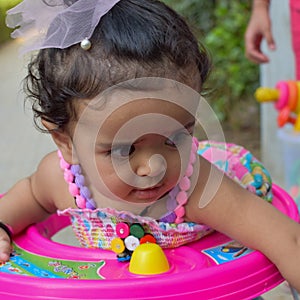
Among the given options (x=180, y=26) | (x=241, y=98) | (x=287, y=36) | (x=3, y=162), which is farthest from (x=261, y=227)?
(x=241, y=98)

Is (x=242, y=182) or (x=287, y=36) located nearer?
(x=242, y=182)

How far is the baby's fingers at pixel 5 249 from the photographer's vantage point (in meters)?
1.40

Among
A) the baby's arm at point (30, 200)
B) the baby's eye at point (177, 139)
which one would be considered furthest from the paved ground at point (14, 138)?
the baby's eye at point (177, 139)

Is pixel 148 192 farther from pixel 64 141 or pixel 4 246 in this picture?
pixel 4 246

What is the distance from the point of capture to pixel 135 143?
1.26 meters

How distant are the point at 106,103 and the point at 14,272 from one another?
36cm

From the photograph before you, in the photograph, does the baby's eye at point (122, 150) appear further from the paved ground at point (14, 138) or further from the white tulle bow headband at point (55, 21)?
the paved ground at point (14, 138)

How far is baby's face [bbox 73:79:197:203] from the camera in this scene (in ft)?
4.12

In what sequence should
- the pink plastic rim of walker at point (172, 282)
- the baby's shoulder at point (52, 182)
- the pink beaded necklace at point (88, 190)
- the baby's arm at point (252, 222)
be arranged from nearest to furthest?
the pink plastic rim of walker at point (172, 282) < the baby's arm at point (252, 222) < the pink beaded necklace at point (88, 190) < the baby's shoulder at point (52, 182)

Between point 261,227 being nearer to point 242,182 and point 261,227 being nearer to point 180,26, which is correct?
point 242,182

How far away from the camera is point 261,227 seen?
4.33 ft

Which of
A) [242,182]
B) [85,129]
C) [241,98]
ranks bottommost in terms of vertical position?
[241,98]

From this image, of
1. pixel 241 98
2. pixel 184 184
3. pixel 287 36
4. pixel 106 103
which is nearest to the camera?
pixel 106 103

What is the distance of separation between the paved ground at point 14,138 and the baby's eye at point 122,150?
159 centimetres
